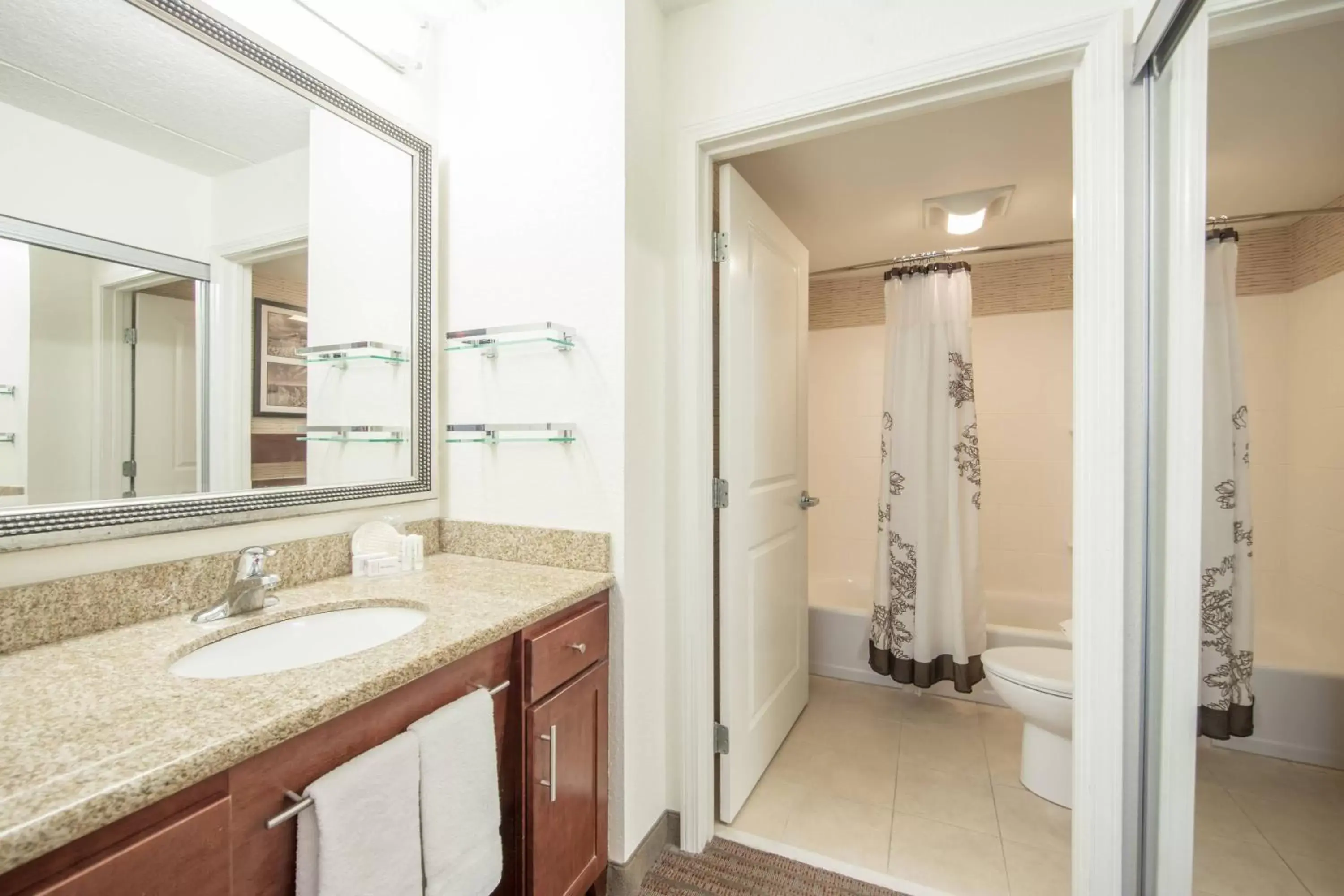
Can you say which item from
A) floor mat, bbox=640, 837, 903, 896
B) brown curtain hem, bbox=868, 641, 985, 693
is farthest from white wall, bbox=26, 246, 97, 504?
brown curtain hem, bbox=868, 641, 985, 693

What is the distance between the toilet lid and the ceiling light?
5.95 feet

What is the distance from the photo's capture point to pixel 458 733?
96 centimetres

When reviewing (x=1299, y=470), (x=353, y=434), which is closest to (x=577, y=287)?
(x=353, y=434)

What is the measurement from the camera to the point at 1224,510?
100 cm

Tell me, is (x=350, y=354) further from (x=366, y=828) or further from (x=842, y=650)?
(x=842, y=650)

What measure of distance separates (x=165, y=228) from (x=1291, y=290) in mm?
1977

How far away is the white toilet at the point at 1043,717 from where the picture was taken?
1786 millimetres

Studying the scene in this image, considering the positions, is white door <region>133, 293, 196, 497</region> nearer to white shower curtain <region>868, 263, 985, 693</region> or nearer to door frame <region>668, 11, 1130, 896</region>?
door frame <region>668, 11, 1130, 896</region>

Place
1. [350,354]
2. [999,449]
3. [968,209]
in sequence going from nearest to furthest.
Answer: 1. [350,354]
2. [968,209]
3. [999,449]

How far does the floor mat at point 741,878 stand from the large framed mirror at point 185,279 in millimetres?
1272

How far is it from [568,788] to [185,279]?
1325 millimetres

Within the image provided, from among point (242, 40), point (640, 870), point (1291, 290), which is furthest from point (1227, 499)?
point (242, 40)

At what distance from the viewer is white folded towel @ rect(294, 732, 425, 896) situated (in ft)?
2.44

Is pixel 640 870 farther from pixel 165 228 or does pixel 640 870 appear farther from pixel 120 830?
pixel 165 228
